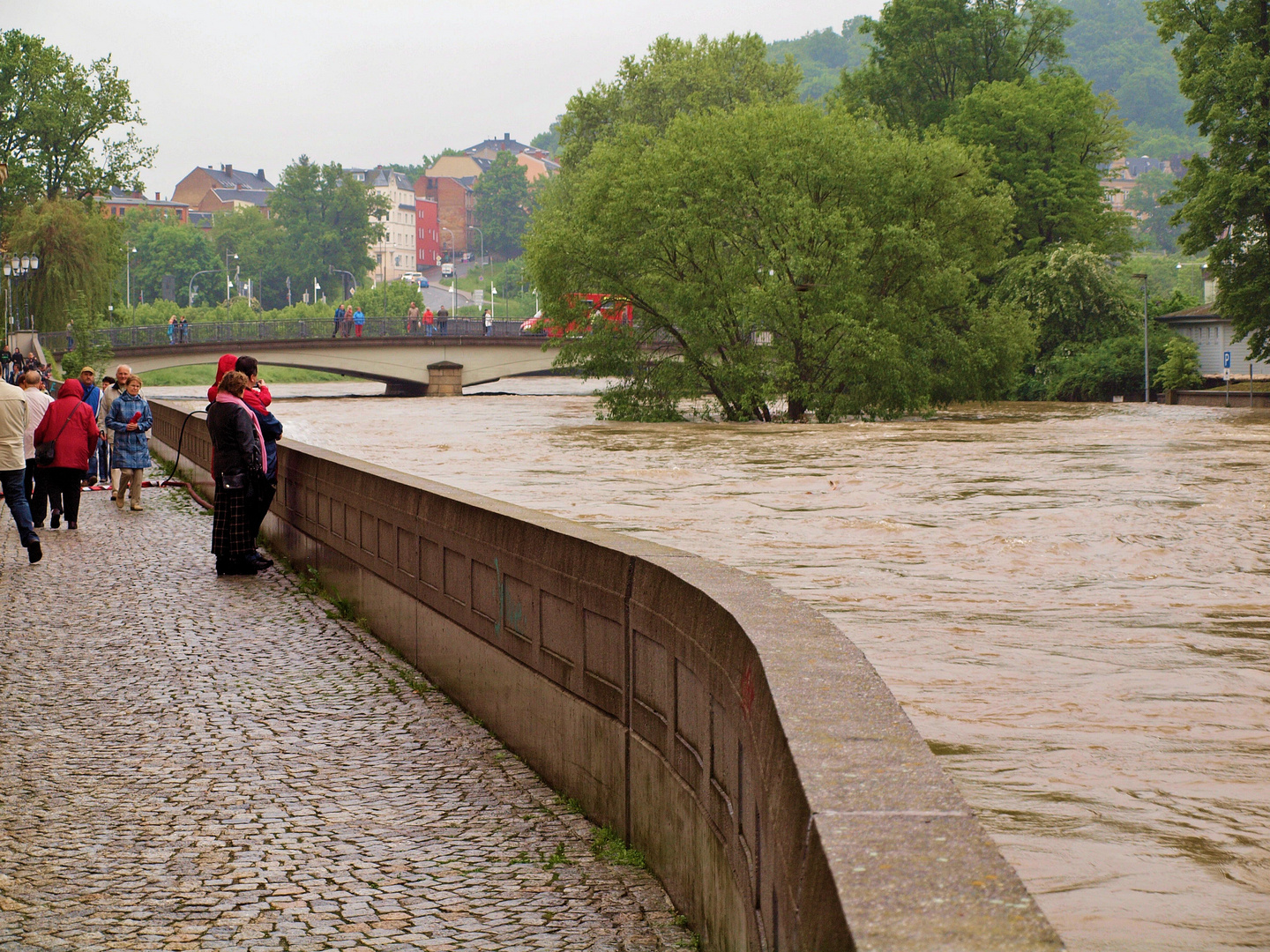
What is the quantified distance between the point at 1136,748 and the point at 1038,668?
1738 millimetres

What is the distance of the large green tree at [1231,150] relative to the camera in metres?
46.5

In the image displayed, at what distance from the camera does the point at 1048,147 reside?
58.7 metres

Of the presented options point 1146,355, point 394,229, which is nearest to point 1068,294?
point 1146,355

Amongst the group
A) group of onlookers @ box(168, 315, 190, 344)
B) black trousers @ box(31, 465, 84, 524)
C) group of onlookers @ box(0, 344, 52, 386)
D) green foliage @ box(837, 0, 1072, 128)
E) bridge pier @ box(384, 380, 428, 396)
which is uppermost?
green foliage @ box(837, 0, 1072, 128)

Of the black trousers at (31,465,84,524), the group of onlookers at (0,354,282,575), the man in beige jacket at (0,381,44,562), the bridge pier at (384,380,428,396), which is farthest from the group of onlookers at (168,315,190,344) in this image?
the man in beige jacket at (0,381,44,562)

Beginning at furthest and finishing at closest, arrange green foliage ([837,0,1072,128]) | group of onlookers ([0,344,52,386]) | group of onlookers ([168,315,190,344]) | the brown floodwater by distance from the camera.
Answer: group of onlookers ([168,315,190,344]), green foliage ([837,0,1072,128]), group of onlookers ([0,344,52,386]), the brown floodwater

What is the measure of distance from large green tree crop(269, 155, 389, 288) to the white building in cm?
3061

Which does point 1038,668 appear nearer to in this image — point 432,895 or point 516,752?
point 516,752

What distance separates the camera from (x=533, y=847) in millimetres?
5285

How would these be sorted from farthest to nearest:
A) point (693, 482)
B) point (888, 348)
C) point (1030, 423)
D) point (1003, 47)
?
point (1003, 47) < point (1030, 423) < point (888, 348) < point (693, 482)

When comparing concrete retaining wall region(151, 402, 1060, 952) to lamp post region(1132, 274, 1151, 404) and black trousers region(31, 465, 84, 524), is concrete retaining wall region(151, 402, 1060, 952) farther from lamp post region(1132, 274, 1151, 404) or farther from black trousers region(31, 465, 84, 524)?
lamp post region(1132, 274, 1151, 404)

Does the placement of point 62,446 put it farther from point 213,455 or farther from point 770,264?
point 770,264

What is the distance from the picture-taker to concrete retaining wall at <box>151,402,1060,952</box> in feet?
7.75

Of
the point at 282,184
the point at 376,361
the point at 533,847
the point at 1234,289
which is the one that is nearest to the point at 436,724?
the point at 533,847
